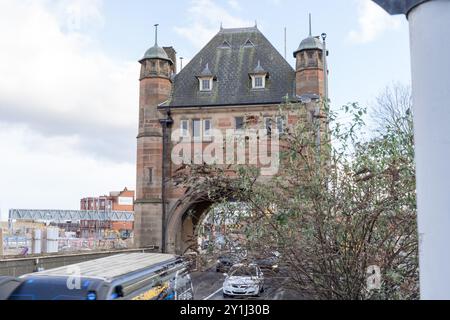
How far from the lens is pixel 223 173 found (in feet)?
17.2

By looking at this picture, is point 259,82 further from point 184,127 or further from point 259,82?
point 184,127

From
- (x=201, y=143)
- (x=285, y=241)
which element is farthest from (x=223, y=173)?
(x=201, y=143)

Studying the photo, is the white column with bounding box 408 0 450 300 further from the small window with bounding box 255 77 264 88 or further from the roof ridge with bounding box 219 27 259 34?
the roof ridge with bounding box 219 27 259 34

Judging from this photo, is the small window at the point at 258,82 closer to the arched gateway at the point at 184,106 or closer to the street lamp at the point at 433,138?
the arched gateway at the point at 184,106

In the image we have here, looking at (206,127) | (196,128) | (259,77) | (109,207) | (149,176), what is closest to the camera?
(149,176)

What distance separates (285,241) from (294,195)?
24.2 inches

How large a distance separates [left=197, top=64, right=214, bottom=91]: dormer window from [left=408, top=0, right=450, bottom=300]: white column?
2748cm

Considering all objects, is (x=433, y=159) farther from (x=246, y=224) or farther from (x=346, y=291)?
(x=246, y=224)

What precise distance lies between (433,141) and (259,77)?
27222 mm

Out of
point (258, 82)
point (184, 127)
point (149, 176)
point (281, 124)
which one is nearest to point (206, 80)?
point (258, 82)

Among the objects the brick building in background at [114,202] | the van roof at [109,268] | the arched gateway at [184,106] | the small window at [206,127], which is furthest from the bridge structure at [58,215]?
the van roof at [109,268]

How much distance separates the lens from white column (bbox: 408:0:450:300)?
232cm

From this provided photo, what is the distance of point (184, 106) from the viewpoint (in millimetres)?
28516

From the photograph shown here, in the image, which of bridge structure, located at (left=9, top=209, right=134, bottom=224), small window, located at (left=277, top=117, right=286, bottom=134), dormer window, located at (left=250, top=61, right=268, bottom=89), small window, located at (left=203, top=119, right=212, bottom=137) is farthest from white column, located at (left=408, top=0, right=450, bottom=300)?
bridge structure, located at (left=9, top=209, right=134, bottom=224)
